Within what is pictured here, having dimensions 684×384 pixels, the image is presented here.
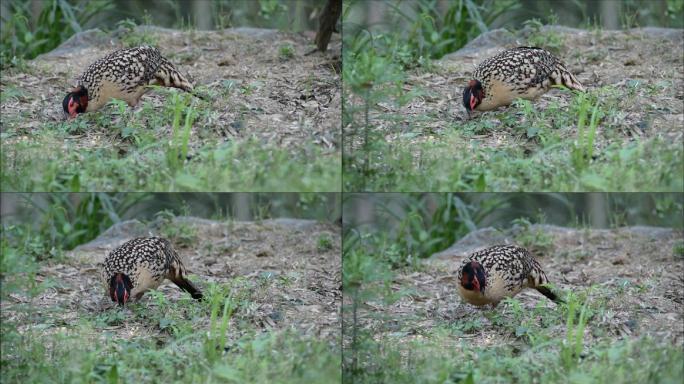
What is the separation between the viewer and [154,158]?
234 inches

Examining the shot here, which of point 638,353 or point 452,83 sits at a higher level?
point 452,83

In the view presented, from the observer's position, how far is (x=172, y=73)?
6.23 m

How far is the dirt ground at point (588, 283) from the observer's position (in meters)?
6.15

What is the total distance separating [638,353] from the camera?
233 inches

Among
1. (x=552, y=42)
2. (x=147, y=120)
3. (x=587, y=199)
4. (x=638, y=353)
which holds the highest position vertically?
(x=552, y=42)

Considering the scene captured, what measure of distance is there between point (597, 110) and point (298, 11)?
1680mm

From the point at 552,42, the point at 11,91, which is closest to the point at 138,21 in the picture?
the point at 11,91

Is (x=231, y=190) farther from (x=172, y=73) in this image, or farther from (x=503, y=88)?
(x=503, y=88)

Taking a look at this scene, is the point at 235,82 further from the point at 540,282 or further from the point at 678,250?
the point at 678,250

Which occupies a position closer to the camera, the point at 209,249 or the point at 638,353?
the point at 638,353

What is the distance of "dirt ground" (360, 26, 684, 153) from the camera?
6.09 metres

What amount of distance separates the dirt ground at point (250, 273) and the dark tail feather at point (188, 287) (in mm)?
44

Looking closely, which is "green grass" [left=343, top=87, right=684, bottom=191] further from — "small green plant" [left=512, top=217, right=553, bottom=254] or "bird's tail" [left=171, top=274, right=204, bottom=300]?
"bird's tail" [left=171, top=274, right=204, bottom=300]

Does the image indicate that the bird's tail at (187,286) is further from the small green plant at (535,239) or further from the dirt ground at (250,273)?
the small green plant at (535,239)
